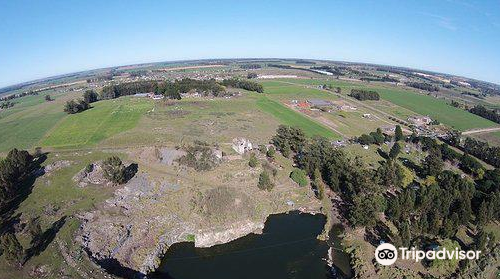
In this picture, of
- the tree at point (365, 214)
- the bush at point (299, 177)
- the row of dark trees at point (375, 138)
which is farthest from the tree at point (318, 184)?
the row of dark trees at point (375, 138)

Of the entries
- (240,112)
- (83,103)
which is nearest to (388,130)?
(240,112)

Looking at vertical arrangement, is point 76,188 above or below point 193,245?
above

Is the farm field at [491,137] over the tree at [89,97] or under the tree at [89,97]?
under

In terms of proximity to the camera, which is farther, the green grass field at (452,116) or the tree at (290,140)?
the green grass field at (452,116)

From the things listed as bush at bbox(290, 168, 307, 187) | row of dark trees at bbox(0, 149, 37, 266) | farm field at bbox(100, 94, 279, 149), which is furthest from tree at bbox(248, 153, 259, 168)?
row of dark trees at bbox(0, 149, 37, 266)

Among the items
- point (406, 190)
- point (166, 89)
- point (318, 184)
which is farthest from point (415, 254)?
point (166, 89)

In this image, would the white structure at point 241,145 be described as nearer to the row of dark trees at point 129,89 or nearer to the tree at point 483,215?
the tree at point 483,215

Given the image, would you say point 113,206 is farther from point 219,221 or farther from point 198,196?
point 219,221
